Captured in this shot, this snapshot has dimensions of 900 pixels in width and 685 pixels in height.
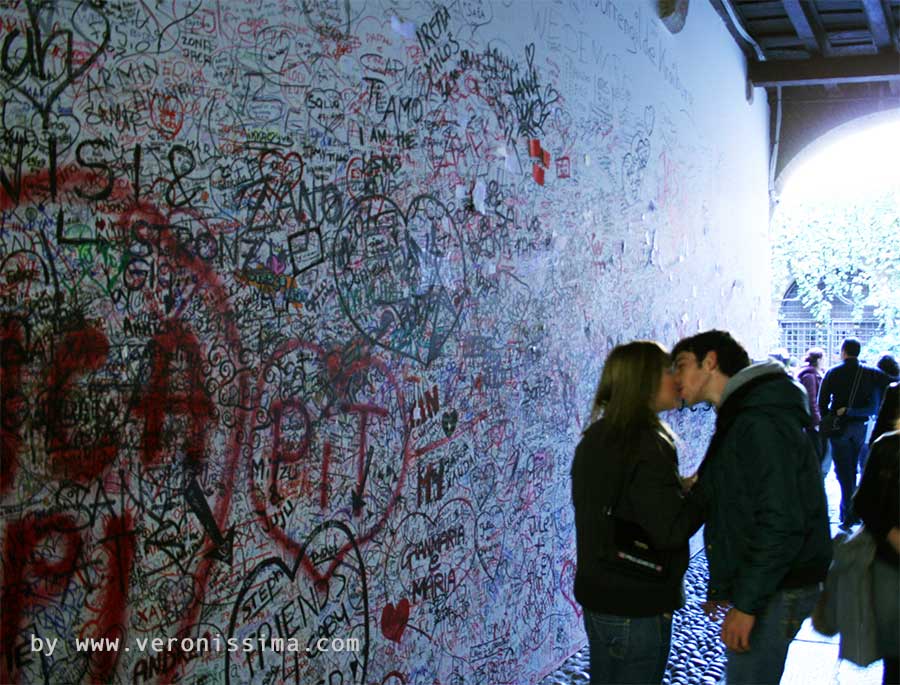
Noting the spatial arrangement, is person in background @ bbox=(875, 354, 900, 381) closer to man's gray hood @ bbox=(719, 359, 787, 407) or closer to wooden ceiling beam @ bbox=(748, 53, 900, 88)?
wooden ceiling beam @ bbox=(748, 53, 900, 88)

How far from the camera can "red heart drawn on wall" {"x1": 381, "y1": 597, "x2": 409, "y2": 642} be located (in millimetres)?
3559

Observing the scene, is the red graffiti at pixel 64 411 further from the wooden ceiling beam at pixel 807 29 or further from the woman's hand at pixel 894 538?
the wooden ceiling beam at pixel 807 29

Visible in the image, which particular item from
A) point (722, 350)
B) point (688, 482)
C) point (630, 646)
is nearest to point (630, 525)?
point (630, 646)

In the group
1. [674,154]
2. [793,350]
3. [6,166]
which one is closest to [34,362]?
[6,166]

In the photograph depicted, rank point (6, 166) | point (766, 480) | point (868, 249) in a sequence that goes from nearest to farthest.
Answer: point (6, 166), point (766, 480), point (868, 249)

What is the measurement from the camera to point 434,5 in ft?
12.9

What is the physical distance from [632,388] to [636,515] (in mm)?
406

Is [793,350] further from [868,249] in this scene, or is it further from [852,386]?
[852,386]

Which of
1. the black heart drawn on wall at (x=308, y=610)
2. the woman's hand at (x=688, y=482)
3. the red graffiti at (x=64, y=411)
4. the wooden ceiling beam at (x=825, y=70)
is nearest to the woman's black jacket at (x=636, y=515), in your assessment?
the woman's hand at (x=688, y=482)

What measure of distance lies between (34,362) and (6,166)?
47 centimetres

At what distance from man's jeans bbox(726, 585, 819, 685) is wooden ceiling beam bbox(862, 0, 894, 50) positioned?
8032mm

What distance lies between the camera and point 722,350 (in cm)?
318

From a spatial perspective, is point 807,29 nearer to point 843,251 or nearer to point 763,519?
point 763,519

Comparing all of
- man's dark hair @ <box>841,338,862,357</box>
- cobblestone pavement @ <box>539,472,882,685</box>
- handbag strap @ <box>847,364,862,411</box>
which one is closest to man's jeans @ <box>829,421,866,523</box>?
handbag strap @ <box>847,364,862,411</box>
